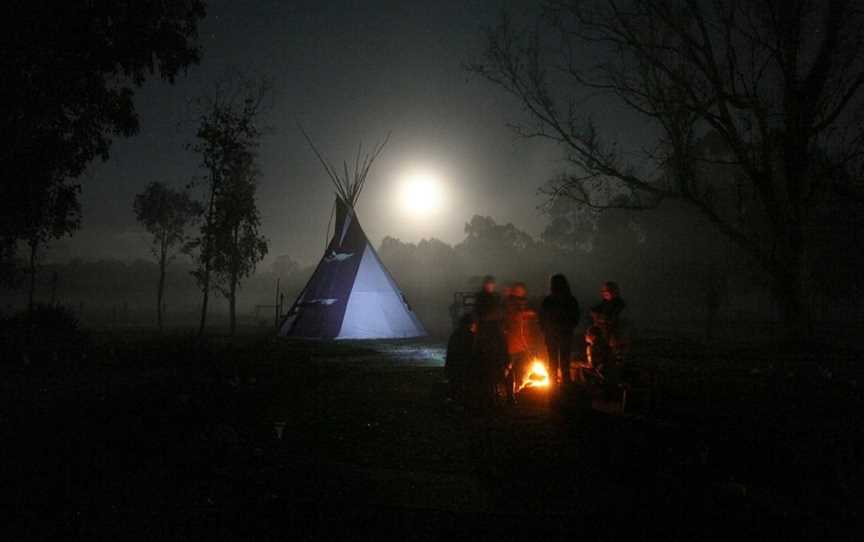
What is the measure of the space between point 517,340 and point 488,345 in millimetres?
1117

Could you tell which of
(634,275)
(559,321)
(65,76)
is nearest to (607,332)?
(559,321)

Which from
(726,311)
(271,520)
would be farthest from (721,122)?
(726,311)

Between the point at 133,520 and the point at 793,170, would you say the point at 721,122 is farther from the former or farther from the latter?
the point at 133,520

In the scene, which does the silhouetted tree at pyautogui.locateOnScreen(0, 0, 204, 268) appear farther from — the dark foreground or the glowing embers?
the glowing embers

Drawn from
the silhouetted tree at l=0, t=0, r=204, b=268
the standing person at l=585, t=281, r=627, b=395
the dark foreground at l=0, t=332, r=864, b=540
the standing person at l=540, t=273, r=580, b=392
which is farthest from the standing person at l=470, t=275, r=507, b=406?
the silhouetted tree at l=0, t=0, r=204, b=268

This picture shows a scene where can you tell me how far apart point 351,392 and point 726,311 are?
195 feet

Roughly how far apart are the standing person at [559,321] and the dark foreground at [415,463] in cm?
75

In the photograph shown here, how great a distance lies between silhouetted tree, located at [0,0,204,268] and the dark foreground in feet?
22.7

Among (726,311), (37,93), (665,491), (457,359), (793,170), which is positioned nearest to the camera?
(665,491)

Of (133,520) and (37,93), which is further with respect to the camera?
(37,93)

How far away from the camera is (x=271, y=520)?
456 cm

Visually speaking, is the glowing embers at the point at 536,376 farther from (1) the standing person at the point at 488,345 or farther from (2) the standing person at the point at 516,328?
(1) the standing person at the point at 488,345

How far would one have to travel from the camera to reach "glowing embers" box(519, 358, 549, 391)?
35.3ft

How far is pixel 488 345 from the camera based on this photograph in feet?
31.2
